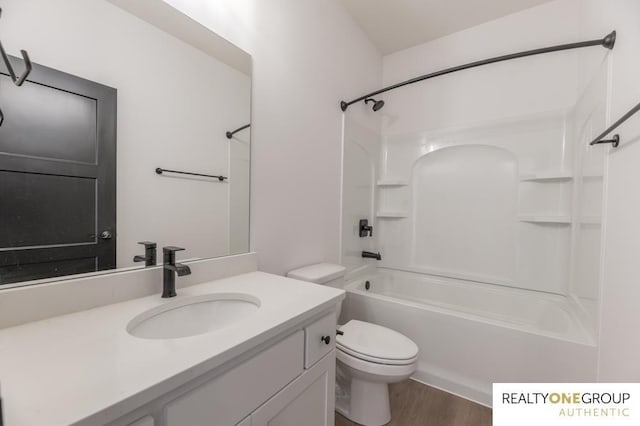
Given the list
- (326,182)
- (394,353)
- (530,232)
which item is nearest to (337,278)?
(394,353)

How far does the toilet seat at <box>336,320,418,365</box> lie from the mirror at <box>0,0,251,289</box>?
31.1 inches

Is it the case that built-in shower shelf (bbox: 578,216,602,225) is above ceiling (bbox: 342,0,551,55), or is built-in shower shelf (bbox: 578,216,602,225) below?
below

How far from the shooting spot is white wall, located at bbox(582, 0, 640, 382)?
100 centimetres

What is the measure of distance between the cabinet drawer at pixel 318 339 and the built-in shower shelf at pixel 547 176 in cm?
199

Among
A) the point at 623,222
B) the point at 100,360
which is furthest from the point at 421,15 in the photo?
the point at 100,360

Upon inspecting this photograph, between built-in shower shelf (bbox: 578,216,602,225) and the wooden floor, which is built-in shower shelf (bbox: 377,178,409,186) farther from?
the wooden floor

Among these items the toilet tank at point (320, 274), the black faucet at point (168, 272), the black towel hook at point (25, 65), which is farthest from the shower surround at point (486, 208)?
the black towel hook at point (25, 65)

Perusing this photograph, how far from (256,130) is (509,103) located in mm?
2069

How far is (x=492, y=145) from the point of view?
2225 millimetres

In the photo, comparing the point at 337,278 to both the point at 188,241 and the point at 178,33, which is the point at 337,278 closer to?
the point at 188,241

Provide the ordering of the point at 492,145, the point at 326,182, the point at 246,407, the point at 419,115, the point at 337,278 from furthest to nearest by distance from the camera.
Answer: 1. the point at 419,115
2. the point at 492,145
3. the point at 326,182
4. the point at 337,278
5. the point at 246,407

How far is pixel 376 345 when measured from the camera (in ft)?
4.70

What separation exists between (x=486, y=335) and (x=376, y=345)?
0.70 metres

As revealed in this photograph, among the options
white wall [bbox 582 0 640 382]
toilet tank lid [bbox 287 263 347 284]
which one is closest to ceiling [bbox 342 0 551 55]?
white wall [bbox 582 0 640 382]
